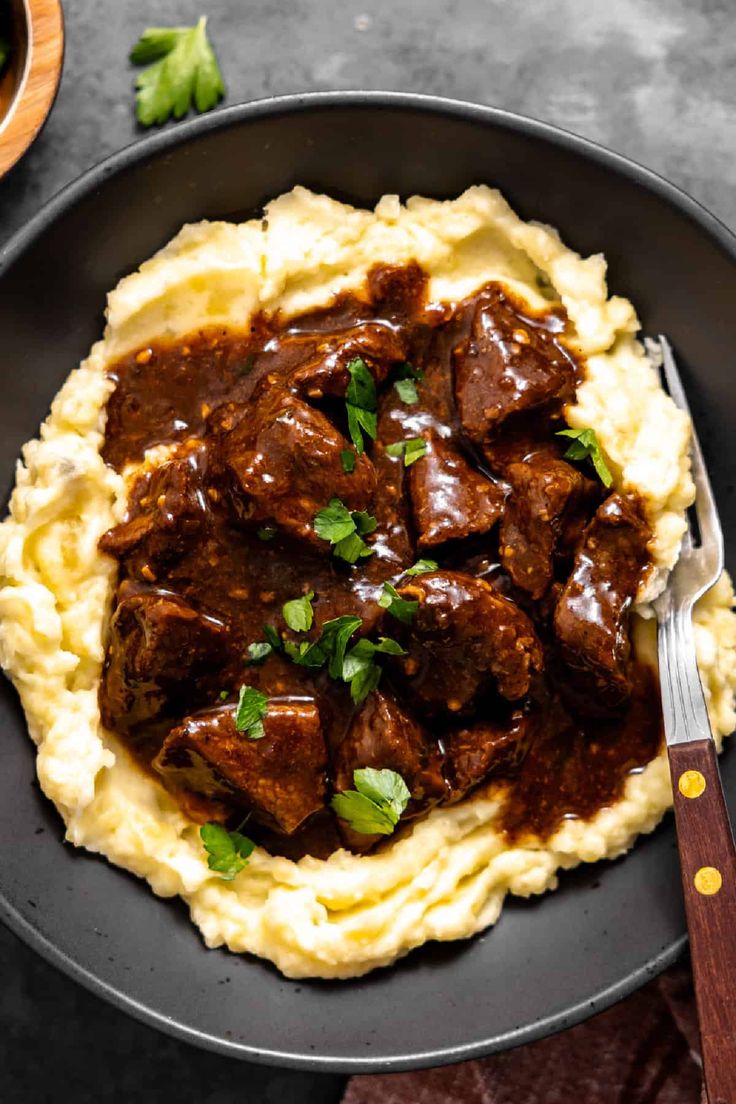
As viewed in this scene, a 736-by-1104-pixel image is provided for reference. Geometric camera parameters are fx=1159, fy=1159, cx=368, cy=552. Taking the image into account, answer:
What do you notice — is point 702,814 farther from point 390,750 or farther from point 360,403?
point 360,403

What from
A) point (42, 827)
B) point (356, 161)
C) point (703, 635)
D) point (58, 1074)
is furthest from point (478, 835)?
point (356, 161)

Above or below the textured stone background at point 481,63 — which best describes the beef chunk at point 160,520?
below

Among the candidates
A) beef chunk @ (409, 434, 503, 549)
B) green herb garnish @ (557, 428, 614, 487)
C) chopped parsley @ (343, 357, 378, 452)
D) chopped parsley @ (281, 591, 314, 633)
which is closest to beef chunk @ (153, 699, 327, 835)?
chopped parsley @ (281, 591, 314, 633)

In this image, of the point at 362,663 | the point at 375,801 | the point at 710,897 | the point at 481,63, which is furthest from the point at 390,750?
the point at 481,63

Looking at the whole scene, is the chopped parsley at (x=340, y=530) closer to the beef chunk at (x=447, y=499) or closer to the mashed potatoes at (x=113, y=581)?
the beef chunk at (x=447, y=499)

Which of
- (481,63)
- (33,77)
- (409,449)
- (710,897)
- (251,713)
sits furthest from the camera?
(481,63)

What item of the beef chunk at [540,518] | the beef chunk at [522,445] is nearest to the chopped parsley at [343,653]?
the beef chunk at [540,518]

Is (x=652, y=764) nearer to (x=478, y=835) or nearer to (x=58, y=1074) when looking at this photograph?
(x=478, y=835)

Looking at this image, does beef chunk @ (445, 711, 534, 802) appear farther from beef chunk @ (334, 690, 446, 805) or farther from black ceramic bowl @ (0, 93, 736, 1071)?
black ceramic bowl @ (0, 93, 736, 1071)
